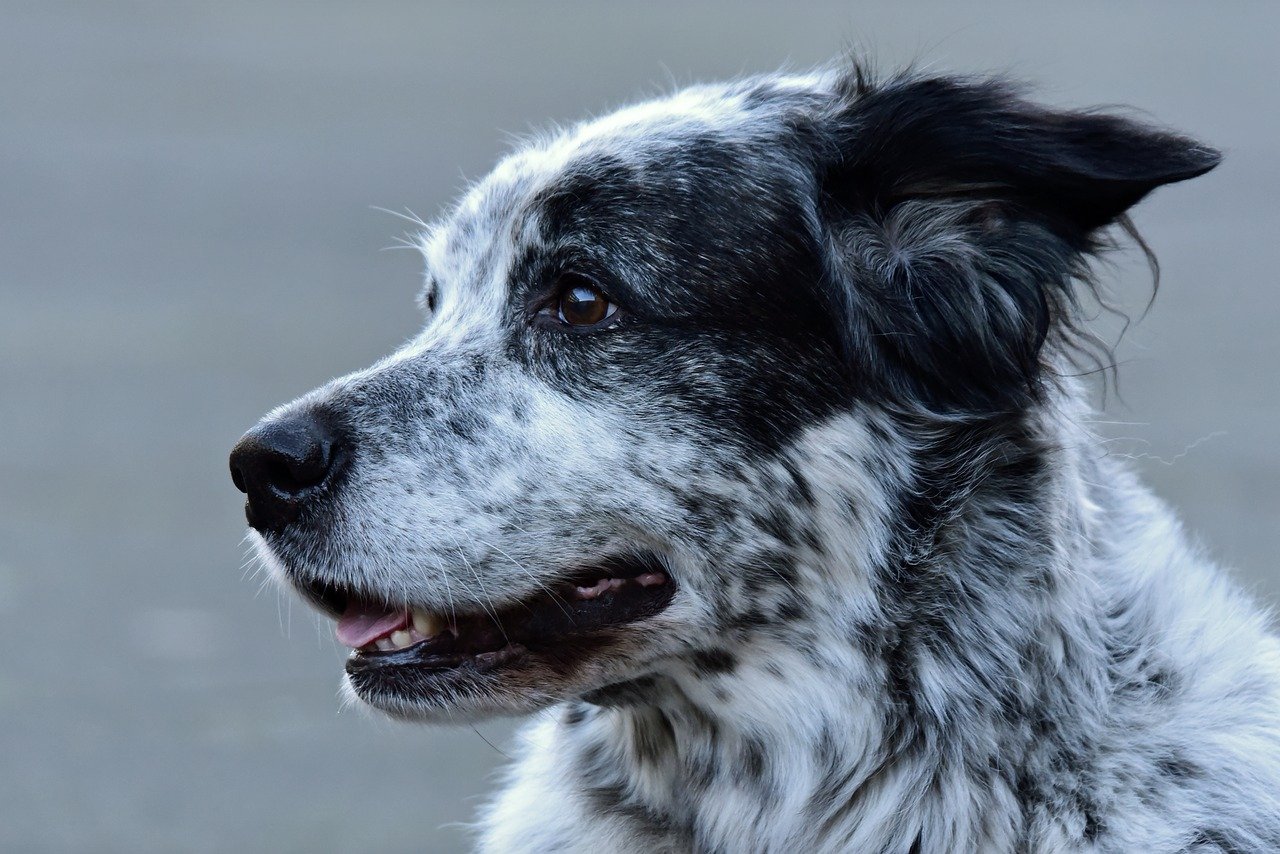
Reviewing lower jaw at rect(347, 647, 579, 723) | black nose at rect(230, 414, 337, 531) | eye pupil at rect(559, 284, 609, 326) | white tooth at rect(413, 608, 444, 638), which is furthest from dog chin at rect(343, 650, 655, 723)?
eye pupil at rect(559, 284, 609, 326)

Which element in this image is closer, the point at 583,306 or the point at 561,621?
the point at 561,621

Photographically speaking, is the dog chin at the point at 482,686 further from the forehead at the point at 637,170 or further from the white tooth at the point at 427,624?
the forehead at the point at 637,170

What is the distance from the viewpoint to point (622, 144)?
3975 millimetres

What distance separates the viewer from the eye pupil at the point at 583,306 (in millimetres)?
3834

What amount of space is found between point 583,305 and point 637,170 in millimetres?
319

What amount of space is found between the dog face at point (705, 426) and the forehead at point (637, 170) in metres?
0.04

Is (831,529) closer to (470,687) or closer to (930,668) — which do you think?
(930,668)

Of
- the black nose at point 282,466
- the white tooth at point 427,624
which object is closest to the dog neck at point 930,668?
the white tooth at point 427,624

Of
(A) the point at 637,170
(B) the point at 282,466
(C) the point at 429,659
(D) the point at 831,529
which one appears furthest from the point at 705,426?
(B) the point at 282,466

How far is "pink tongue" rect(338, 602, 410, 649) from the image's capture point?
148 inches

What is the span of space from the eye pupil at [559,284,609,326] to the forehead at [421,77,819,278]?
124 mm

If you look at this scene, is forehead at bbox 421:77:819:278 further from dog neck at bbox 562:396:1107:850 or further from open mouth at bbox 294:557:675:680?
open mouth at bbox 294:557:675:680

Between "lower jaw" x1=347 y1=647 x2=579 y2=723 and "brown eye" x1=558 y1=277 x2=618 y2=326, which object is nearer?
"lower jaw" x1=347 y1=647 x2=579 y2=723

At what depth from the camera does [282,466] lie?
12.0 ft
